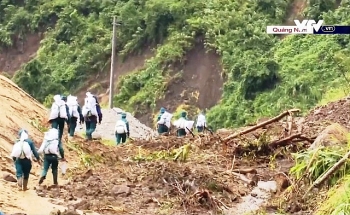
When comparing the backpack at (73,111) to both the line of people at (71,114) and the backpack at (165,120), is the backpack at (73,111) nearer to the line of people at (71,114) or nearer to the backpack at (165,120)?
the line of people at (71,114)

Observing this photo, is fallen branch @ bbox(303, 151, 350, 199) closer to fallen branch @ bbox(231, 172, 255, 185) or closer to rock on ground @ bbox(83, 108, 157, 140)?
fallen branch @ bbox(231, 172, 255, 185)

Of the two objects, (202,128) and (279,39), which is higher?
(279,39)

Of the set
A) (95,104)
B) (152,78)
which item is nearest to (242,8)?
(152,78)

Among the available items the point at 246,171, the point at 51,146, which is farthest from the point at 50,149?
the point at 246,171

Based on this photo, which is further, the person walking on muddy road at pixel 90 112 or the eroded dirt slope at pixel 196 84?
the eroded dirt slope at pixel 196 84

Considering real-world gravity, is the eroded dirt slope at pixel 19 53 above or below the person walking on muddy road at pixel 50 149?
above

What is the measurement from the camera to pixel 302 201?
39.5ft

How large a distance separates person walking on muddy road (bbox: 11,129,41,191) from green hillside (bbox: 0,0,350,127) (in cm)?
1678

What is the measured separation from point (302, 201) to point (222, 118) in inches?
819

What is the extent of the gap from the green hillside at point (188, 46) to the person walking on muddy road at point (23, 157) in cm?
1678

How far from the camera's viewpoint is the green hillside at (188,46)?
3225 cm

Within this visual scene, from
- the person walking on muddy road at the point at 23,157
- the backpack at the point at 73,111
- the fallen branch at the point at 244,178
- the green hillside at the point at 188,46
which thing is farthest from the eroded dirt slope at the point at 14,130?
the green hillside at the point at 188,46

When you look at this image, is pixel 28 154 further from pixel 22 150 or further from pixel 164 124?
pixel 164 124

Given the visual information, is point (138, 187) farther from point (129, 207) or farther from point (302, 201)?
point (302, 201)
